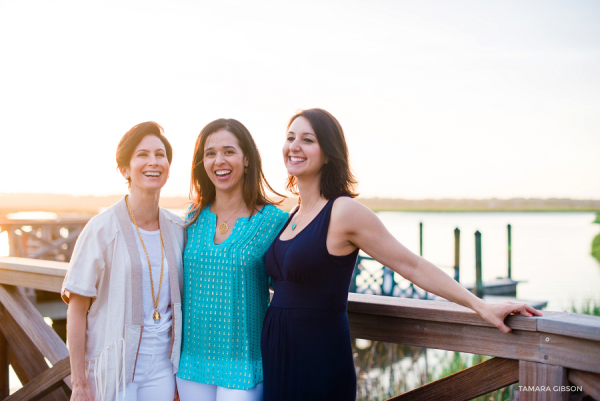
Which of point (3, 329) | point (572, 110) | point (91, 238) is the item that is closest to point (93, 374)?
point (91, 238)

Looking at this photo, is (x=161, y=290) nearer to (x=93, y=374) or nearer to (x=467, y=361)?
(x=93, y=374)

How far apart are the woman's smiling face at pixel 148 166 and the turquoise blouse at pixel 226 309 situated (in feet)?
1.15

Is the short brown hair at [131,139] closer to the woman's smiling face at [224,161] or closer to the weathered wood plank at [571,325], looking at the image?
the woman's smiling face at [224,161]

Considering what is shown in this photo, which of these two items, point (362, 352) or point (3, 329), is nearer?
point (3, 329)

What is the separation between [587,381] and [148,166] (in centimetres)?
177

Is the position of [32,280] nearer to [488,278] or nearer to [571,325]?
[571,325]

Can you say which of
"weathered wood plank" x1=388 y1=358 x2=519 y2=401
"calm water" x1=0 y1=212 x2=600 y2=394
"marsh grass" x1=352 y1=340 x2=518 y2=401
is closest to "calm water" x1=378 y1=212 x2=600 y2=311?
"calm water" x1=0 y1=212 x2=600 y2=394

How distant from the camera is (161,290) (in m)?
2.02

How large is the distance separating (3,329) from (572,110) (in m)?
50.8

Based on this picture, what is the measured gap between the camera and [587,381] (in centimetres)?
137

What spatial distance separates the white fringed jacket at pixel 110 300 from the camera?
1.88 m

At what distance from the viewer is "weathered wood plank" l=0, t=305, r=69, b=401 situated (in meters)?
2.86

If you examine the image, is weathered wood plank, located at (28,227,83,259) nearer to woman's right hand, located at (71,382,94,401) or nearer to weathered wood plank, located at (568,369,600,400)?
woman's right hand, located at (71,382,94,401)

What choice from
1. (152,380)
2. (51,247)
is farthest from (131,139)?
(51,247)
